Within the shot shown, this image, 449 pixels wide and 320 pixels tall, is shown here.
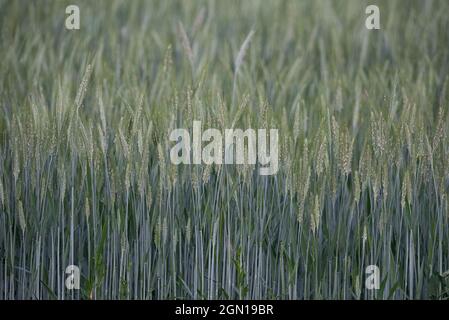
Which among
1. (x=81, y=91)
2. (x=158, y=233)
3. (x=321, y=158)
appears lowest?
(x=158, y=233)

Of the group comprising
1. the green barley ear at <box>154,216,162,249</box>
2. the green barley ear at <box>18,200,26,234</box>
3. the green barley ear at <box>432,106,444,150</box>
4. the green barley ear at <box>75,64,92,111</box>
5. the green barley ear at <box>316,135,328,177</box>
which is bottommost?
the green barley ear at <box>154,216,162,249</box>

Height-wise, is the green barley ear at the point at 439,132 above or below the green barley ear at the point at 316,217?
above

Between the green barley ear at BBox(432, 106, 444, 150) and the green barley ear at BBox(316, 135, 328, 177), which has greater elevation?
the green barley ear at BBox(432, 106, 444, 150)

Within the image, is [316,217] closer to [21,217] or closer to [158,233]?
[158,233]

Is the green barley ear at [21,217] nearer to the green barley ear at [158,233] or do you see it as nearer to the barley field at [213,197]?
the barley field at [213,197]

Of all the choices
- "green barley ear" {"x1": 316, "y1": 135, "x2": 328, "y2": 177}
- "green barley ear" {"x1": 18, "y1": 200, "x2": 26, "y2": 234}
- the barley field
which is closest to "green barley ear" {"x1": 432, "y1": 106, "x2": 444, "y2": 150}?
the barley field

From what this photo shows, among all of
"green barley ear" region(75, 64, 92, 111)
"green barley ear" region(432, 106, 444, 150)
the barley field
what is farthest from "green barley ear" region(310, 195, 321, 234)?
"green barley ear" region(75, 64, 92, 111)

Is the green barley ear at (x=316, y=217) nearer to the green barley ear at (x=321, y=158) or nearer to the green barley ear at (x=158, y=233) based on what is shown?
the green barley ear at (x=321, y=158)

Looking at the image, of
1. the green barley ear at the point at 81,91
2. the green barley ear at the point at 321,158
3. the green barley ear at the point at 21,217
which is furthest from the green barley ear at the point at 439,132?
the green barley ear at the point at 21,217

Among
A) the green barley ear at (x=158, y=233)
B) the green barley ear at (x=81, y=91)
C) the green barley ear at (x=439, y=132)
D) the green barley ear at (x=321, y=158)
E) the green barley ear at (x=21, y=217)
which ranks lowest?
the green barley ear at (x=158, y=233)

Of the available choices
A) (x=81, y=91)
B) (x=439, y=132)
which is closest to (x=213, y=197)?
(x=81, y=91)

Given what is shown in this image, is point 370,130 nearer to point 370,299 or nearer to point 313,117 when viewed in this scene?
point 313,117

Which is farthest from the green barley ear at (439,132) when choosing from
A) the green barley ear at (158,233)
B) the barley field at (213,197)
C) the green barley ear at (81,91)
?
the green barley ear at (81,91)

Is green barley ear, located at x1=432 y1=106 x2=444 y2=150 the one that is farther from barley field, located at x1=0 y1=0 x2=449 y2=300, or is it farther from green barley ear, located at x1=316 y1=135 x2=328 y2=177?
green barley ear, located at x1=316 y1=135 x2=328 y2=177
